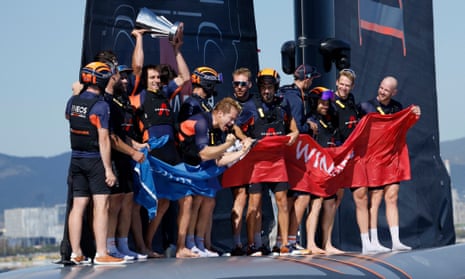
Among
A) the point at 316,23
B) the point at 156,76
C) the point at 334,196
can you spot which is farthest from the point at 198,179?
the point at 316,23

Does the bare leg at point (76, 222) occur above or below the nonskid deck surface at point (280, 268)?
above

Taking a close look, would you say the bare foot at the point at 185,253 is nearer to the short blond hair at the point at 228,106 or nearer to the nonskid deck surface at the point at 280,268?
the nonskid deck surface at the point at 280,268

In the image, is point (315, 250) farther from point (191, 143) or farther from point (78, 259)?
point (78, 259)

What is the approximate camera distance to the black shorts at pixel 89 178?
8148 millimetres

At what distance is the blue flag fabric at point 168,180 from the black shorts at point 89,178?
1.66 feet

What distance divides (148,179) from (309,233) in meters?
1.74

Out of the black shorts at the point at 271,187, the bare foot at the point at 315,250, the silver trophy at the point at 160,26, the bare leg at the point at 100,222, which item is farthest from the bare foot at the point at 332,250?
the bare leg at the point at 100,222

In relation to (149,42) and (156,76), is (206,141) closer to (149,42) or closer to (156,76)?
(156,76)

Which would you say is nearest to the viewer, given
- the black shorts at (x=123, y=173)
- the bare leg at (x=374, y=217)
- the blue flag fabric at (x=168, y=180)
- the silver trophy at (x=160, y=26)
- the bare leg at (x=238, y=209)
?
the black shorts at (x=123, y=173)

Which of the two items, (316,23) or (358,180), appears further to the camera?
(316,23)

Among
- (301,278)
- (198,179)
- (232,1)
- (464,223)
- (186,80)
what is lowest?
(464,223)

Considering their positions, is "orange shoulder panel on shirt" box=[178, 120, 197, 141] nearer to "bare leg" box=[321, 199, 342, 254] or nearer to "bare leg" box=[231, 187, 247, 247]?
"bare leg" box=[231, 187, 247, 247]

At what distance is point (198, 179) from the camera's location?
902cm

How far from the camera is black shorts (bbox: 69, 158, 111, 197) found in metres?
8.15
